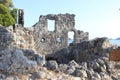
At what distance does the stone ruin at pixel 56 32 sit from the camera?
43781 millimetres

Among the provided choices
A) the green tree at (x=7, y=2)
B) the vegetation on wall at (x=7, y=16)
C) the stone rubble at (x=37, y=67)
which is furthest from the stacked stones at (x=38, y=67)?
the green tree at (x=7, y=2)

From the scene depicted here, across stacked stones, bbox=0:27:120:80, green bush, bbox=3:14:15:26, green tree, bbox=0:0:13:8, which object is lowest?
stacked stones, bbox=0:27:120:80

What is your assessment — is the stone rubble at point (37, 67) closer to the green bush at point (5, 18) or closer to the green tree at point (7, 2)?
the green bush at point (5, 18)

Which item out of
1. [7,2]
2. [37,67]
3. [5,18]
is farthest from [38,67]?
[7,2]

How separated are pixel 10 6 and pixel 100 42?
38126mm

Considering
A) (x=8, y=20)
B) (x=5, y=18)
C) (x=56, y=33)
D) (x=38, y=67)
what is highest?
(x=5, y=18)

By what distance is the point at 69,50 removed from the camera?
16344mm

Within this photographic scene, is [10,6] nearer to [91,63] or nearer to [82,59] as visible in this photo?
[82,59]

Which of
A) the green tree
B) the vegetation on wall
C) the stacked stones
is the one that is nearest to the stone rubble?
the stacked stones

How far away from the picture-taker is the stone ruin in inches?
1724

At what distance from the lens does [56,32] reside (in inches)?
1783

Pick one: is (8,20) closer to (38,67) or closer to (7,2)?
(7,2)

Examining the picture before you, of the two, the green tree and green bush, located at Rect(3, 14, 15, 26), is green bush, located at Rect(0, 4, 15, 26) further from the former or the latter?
the green tree

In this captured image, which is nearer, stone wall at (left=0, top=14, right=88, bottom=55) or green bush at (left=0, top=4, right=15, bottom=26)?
green bush at (left=0, top=4, right=15, bottom=26)
